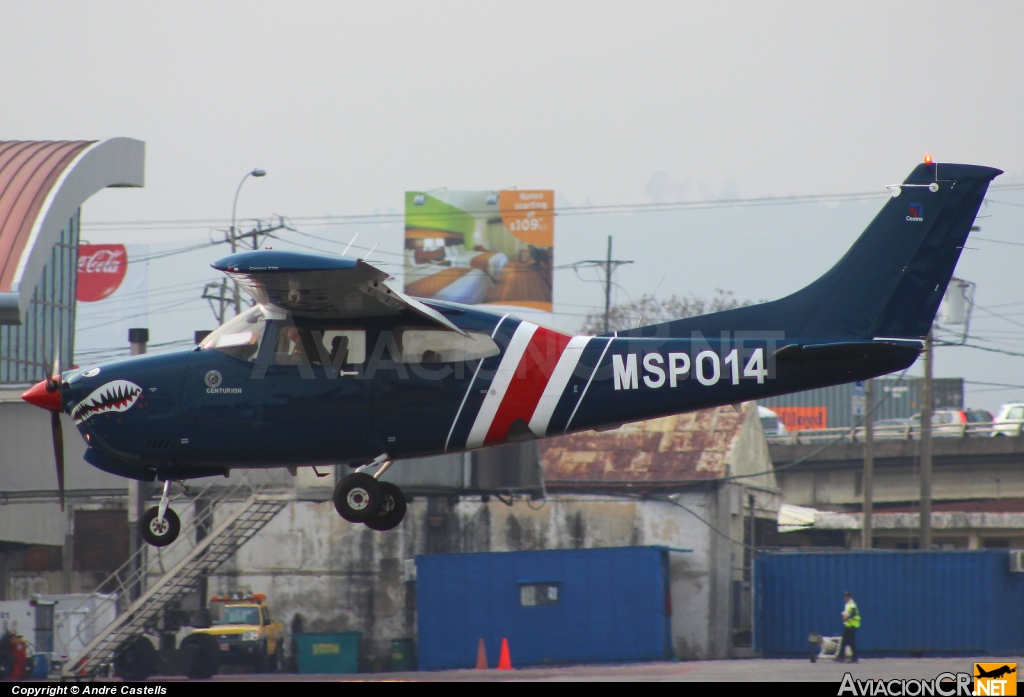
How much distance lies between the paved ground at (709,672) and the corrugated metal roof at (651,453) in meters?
6.03

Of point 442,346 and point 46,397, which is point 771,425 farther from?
point 46,397

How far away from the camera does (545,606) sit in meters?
37.5

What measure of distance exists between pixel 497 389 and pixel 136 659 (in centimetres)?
2168

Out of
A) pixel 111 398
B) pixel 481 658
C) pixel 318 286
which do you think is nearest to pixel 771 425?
pixel 481 658

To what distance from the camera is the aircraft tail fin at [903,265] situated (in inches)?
668

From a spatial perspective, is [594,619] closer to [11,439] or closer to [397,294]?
[11,439]

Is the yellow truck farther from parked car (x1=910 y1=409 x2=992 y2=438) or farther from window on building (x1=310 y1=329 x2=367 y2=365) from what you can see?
parked car (x1=910 y1=409 x2=992 y2=438)

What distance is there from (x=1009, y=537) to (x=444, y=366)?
54.4m

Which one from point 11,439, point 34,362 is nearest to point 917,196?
point 11,439

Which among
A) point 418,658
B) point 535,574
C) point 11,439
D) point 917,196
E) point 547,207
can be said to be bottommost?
point 418,658

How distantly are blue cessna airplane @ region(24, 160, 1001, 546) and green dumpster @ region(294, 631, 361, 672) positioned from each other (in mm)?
22138

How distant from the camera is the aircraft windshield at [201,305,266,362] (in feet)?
56.0

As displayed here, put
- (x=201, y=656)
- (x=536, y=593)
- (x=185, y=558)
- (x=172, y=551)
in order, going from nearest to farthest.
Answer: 1. (x=201, y=656)
2. (x=185, y=558)
3. (x=536, y=593)
4. (x=172, y=551)

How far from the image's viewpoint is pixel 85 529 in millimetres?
47250
